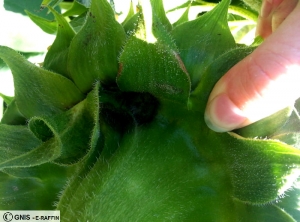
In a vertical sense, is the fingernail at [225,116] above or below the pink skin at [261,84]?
below

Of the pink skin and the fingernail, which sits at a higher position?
the pink skin

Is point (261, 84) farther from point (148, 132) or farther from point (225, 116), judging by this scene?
point (148, 132)

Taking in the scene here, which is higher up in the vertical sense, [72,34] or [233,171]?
[72,34]

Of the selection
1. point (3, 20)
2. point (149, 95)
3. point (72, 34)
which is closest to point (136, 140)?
point (149, 95)

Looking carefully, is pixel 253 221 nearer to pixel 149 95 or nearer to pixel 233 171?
pixel 233 171

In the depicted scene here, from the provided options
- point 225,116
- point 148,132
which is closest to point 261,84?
point 225,116
